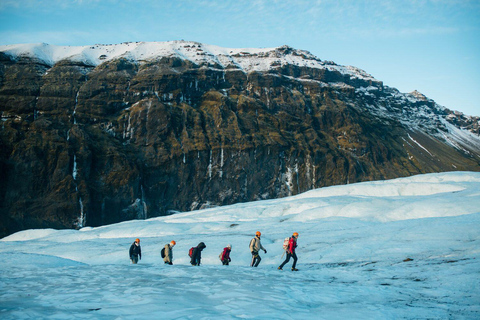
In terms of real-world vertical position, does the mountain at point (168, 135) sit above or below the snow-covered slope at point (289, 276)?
above

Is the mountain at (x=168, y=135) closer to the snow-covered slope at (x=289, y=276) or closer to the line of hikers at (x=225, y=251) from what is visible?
the snow-covered slope at (x=289, y=276)

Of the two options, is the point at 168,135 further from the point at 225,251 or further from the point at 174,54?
the point at 225,251

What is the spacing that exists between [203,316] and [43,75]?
10870 cm

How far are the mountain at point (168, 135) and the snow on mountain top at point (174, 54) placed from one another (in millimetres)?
624

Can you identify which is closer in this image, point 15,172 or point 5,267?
point 5,267

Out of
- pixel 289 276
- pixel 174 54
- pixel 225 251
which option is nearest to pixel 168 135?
pixel 174 54

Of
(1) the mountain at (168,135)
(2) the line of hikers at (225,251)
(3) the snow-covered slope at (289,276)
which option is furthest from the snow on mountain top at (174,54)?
(2) the line of hikers at (225,251)

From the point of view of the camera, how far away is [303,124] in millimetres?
116812

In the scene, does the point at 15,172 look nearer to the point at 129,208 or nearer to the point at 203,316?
the point at 129,208

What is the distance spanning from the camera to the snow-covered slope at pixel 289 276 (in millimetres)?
10258

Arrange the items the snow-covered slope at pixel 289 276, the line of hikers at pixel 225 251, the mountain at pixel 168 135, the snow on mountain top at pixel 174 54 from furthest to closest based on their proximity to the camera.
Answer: the snow on mountain top at pixel 174 54
the mountain at pixel 168 135
the line of hikers at pixel 225 251
the snow-covered slope at pixel 289 276

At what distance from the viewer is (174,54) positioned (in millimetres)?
123188

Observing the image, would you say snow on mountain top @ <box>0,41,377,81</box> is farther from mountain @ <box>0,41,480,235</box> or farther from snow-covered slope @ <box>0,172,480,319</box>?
snow-covered slope @ <box>0,172,480,319</box>

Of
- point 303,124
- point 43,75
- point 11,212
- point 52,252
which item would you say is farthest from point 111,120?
point 52,252
